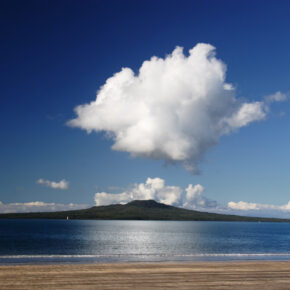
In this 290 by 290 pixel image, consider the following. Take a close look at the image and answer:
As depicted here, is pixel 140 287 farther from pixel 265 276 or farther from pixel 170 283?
pixel 265 276

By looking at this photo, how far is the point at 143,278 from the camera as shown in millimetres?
27516

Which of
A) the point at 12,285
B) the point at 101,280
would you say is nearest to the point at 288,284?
the point at 101,280

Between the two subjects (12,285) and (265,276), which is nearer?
(12,285)

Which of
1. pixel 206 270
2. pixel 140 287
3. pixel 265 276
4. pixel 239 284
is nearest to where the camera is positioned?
pixel 140 287

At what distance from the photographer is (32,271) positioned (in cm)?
3112

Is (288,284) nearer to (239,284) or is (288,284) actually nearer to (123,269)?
(239,284)

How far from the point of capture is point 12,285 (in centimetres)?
2455

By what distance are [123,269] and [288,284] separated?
13927mm

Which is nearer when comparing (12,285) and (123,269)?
(12,285)

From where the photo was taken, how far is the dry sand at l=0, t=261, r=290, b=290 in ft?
81.1

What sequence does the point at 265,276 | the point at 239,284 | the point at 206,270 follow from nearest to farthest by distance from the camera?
the point at 239,284
the point at 265,276
the point at 206,270

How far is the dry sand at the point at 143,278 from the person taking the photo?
81.1ft

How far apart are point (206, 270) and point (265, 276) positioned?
16.9ft

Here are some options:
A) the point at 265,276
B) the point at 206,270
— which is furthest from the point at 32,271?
the point at 265,276
